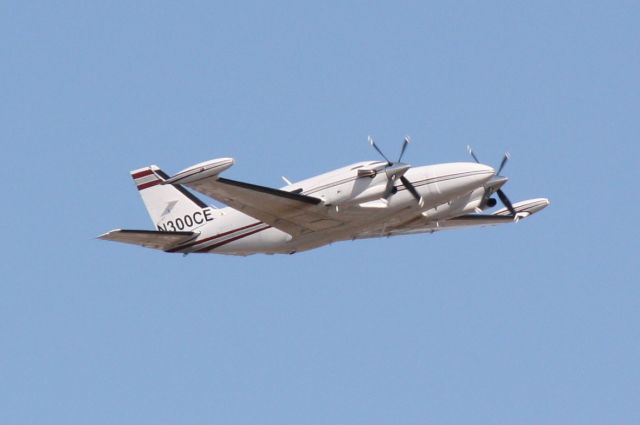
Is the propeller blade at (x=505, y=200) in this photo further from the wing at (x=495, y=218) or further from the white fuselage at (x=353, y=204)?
the white fuselage at (x=353, y=204)

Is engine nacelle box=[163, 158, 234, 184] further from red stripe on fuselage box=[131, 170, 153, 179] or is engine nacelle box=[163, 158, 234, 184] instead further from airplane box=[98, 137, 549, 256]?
red stripe on fuselage box=[131, 170, 153, 179]

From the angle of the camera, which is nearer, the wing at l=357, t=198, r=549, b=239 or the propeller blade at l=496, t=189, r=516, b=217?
the propeller blade at l=496, t=189, r=516, b=217

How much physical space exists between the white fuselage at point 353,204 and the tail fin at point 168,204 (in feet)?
5.77

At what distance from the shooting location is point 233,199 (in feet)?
154

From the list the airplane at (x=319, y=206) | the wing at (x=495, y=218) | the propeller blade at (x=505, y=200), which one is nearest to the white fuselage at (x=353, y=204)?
the airplane at (x=319, y=206)

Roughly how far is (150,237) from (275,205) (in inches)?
239

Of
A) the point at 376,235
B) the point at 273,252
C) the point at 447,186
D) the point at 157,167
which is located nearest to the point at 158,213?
the point at 157,167

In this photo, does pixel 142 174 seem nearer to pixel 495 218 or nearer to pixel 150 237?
pixel 150 237

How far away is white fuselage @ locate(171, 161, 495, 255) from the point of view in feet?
154

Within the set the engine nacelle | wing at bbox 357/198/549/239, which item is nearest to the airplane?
the engine nacelle

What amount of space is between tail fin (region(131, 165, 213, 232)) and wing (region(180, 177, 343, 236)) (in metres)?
4.62

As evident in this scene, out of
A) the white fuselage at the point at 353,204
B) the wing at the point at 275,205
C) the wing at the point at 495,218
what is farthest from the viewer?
the wing at the point at 495,218

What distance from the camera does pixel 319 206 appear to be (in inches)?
1863

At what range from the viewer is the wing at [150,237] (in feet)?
157
